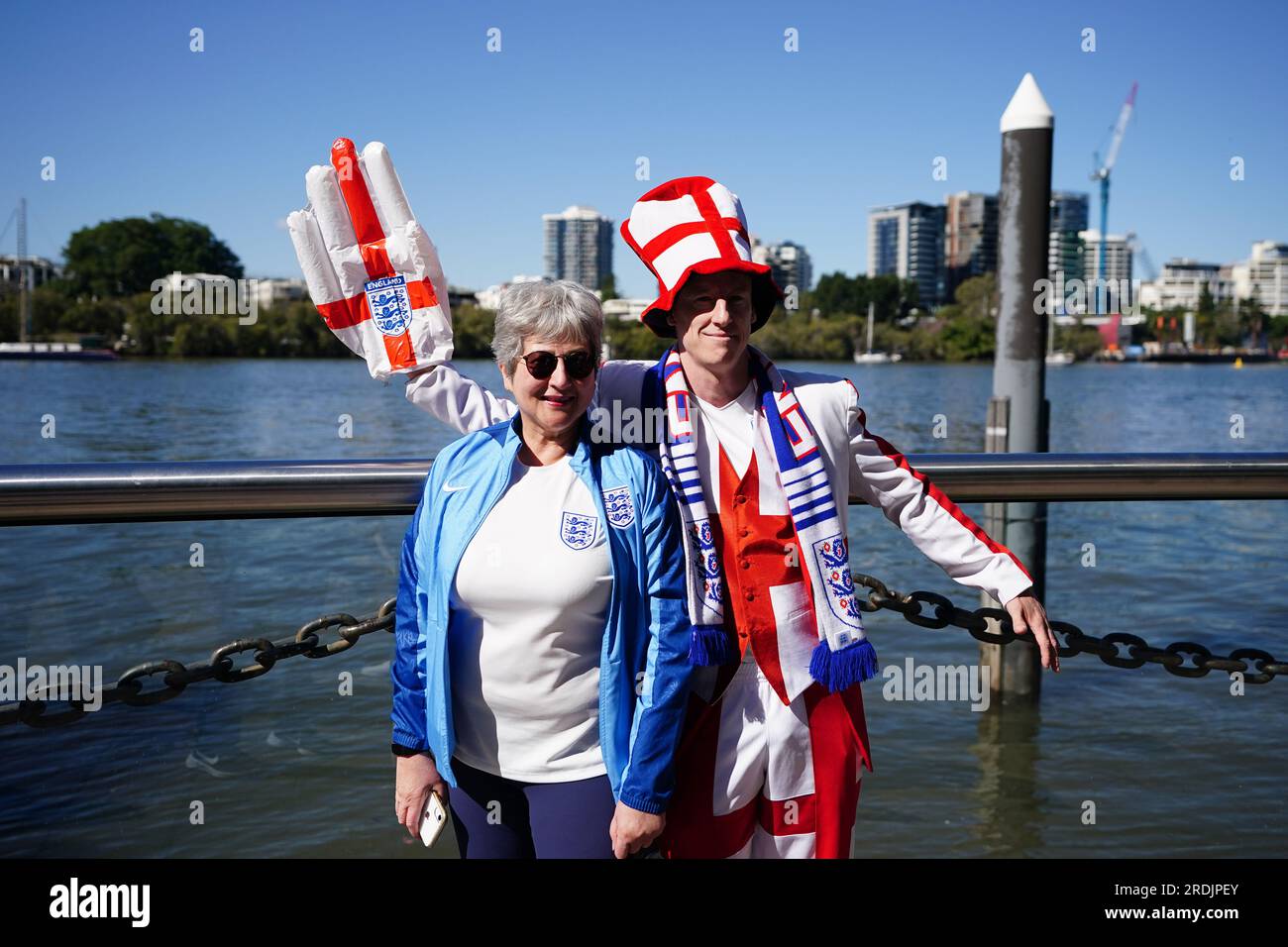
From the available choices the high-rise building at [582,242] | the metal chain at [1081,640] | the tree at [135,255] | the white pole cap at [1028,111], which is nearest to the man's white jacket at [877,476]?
the metal chain at [1081,640]

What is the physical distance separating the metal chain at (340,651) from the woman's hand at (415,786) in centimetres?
41

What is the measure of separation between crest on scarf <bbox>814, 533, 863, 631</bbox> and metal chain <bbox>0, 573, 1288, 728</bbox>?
568mm

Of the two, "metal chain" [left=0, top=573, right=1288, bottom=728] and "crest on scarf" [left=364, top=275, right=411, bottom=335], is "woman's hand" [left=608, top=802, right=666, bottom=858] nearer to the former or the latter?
"metal chain" [left=0, top=573, right=1288, bottom=728]

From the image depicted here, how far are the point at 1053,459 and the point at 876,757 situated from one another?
400 cm

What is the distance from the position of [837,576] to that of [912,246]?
11131cm

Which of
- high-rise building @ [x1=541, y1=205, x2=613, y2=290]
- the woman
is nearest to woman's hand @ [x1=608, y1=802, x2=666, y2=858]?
the woman

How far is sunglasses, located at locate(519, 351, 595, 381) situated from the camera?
230 cm

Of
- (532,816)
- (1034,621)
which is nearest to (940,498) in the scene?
(1034,621)

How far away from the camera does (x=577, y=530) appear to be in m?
2.29

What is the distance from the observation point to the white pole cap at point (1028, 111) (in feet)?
20.9

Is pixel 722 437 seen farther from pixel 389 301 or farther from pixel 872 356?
pixel 872 356

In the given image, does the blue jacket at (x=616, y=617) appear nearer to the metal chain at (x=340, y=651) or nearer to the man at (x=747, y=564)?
the man at (x=747, y=564)
